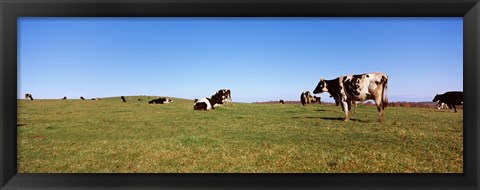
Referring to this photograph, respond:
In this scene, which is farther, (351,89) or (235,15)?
(351,89)

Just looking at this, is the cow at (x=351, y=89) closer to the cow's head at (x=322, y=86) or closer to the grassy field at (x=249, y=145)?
the cow's head at (x=322, y=86)

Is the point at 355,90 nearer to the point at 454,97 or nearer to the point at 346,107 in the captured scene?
the point at 346,107

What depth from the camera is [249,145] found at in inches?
207

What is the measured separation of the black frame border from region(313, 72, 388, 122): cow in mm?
3966

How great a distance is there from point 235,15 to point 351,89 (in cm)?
573

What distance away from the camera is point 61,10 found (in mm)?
3564

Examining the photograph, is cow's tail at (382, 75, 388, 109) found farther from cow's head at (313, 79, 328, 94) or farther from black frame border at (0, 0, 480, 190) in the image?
black frame border at (0, 0, 480, 190)

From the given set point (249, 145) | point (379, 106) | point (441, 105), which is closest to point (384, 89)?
point (379, 106)

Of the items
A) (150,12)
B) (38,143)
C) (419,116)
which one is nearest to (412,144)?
(419,116)

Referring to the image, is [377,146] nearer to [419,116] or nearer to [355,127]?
[355,127]

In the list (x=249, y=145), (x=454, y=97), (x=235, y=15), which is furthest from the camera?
(x=454, y=97)

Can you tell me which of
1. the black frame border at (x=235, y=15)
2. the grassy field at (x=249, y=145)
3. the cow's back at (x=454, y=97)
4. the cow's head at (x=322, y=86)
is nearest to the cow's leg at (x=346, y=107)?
the grassy field at (x=249, y=145)
